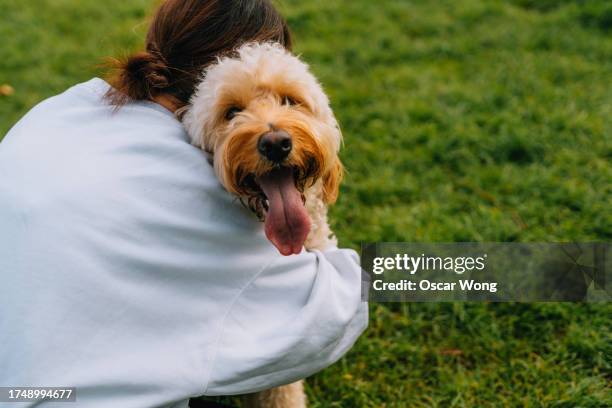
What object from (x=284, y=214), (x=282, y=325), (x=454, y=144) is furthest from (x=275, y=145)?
(x=454, y=144)

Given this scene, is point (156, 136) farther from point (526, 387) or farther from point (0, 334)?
point (526, 387)

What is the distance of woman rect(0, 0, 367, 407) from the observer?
179 cm

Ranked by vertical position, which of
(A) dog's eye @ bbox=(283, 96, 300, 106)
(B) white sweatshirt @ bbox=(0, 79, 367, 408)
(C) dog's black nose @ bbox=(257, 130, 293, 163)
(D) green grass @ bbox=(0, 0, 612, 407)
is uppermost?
(A) dog's eye @ bbox=(283, 96, 300, 106)

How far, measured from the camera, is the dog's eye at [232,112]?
2.31 m

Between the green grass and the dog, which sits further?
the green grass

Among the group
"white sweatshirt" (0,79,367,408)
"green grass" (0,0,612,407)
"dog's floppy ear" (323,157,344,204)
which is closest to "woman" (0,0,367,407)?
"white sweatshirt" (0,79,367,408)

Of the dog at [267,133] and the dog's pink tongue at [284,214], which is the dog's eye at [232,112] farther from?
the dog's pink tongue at [284,214]

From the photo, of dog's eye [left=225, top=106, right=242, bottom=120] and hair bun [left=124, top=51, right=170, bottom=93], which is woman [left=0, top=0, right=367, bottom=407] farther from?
dog's eye [left=225, top=106, right=242, bottom=120]

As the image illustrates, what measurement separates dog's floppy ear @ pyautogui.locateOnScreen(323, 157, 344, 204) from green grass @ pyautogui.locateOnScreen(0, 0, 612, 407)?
946 mm

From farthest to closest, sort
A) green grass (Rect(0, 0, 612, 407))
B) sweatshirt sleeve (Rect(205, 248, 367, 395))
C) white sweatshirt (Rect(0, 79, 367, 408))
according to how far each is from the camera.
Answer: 1. green grass (Rect(0, 0, 612, 407))
2. sweatshirt sleeve (Rect(205, 248, 367, 395))
3. white sweatshirt (Rect(0, 79, 367, 408))

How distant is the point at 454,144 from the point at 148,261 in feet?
10.1

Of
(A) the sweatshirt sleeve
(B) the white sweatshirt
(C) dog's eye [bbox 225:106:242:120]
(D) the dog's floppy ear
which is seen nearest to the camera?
(B) the white sweatshirt

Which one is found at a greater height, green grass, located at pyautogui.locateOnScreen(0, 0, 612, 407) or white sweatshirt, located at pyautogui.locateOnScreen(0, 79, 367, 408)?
white sweatshirt, located at pyautogui.locateOnScreen(0, 79, 367, 408)

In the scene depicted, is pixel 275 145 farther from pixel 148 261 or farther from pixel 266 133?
pixel 148 261
